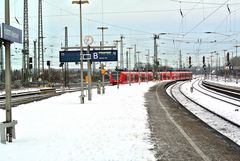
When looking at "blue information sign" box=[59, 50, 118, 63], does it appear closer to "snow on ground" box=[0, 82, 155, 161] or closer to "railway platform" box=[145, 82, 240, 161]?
"snow on ground" box=[0, 82, 155, 161]

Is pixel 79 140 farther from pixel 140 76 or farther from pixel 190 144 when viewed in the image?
pixel 140 76

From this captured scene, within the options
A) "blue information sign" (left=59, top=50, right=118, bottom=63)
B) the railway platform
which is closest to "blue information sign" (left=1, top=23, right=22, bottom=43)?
the railway platform

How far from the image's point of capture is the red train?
218ft

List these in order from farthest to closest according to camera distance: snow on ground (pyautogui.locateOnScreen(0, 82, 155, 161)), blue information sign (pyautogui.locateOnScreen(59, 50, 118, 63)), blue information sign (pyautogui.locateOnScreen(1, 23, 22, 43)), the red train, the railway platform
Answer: the red train < blue information sign (pyautogui.locateOnScreen(59, 50, 118, 63)) < blue information sign (pyautogui.locateOnScreen(1, 23, 22, 43)) < the railway platform < snow on ground (pyautogui.locateOnScreen(0, 82, 155, 161))

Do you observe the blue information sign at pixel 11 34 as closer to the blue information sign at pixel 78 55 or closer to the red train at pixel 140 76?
the blue information sign at pixel 78 55

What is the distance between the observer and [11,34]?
31.2ft

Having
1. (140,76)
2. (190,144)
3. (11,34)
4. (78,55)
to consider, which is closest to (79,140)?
(190,144)

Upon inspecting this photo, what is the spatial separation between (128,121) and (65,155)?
625 centimetres

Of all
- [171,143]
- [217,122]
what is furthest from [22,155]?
[217,122]

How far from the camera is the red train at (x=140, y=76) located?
2611 inches

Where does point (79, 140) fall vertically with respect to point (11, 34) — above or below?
below

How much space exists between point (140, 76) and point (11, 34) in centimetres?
7028

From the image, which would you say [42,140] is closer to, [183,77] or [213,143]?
[213,143]

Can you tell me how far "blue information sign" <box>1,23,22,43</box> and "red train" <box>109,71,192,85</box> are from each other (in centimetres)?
3614
